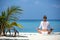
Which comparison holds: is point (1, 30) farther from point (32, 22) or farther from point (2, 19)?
point (32, 22)

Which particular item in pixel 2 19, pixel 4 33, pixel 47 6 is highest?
pixel 47 6

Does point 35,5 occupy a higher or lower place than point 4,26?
higher

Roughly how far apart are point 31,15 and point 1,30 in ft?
9.79

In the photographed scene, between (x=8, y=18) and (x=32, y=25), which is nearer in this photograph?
(x=8, y=18)

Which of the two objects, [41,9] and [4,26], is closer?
[4,26]

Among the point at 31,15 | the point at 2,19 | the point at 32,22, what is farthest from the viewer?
the point at 32,22

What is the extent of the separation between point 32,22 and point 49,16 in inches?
48.2

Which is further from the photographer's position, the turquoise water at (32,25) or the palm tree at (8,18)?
the turquoise water at (32,25)

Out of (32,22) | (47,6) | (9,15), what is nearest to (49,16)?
(47,6)

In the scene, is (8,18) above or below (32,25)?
above

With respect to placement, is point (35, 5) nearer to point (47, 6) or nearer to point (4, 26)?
point (47, 6)

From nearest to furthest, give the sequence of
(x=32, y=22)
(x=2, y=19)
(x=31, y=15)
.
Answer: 1. (x=2, y=19)
2. (x=31, y=15)
3. (x=32, y=22)

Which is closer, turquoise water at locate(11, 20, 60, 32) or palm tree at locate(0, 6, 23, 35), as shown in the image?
palm tree at locate(0, 6, 23, 35)

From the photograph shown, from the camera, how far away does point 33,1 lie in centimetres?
991
